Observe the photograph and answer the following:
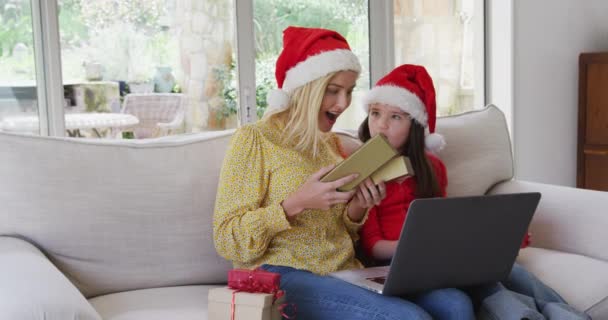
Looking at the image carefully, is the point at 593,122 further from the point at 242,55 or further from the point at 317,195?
the point at 317,195

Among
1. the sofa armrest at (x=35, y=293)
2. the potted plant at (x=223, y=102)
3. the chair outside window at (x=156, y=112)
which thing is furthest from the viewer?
the potted plant at (x=223, y=102)

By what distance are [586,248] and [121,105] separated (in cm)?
248

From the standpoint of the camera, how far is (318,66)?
6.35ft

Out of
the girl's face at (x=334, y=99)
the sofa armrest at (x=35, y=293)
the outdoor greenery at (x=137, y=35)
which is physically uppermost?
the outdoor greenery at (x=137, y=35)

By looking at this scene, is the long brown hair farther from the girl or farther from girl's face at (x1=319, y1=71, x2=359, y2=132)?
girl's face at (x1=319, y1=71, x2=359, y2=132)

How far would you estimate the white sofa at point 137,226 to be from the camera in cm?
182

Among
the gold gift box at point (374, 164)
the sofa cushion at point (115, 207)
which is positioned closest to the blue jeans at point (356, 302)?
the gold gift box at point (374, 164)

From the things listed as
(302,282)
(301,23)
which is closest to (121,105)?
(301,23)

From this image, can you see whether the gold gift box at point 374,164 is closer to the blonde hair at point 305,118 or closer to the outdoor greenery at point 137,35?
the blonde hair at point 305,118

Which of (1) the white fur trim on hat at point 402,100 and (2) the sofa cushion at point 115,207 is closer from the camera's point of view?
(2) the sofa cushion at point 115,207

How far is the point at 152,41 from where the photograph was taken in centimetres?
379

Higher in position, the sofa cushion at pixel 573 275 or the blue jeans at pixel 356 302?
the blue jeans at pixel 356 302

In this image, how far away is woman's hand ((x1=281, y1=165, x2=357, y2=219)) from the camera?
5.50ft

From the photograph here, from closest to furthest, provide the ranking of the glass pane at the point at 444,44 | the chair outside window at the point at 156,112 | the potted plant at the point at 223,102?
1. the chair outside window at the point at 156,112
2. the potted plant at the point at 223,102
3. the glass pane at the point at 444,44
